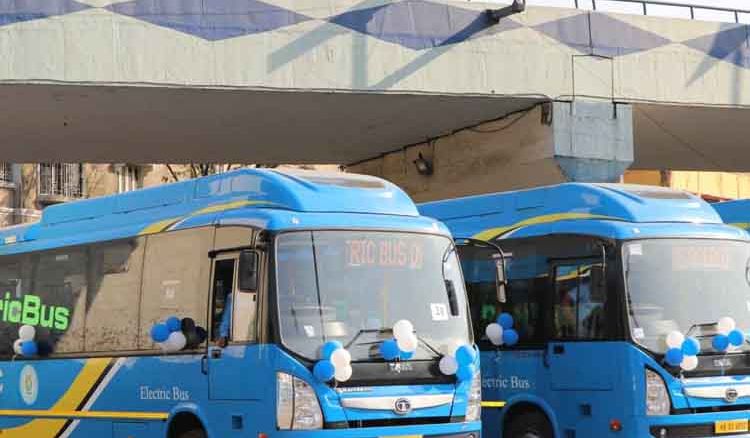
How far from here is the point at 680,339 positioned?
1097cm

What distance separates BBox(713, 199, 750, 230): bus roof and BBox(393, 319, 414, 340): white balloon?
8195 mm

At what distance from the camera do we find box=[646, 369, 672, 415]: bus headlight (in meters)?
10.9

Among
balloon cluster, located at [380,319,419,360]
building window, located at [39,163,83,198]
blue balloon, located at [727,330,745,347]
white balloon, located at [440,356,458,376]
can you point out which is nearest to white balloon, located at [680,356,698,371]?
blue balloon, located at [727,330,745,347]

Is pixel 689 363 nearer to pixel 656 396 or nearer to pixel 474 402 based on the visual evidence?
pixel 656 396

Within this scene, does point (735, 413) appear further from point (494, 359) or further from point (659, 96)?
point (659, 96)

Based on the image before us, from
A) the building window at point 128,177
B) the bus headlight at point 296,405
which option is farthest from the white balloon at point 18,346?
the building window at point 128,177

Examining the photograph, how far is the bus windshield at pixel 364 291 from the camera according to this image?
9484 millimetres

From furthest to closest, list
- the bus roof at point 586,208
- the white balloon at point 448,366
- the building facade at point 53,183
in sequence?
the building facade at point 53,183
the bus roof at point 586,208
the white balloon at point 448,366

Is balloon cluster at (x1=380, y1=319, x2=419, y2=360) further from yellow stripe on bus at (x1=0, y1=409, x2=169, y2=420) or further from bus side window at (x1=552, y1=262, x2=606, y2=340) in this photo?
bus side window at (x1=552, y1=262, x2=606, y2=340)

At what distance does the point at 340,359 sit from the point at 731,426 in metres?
4.13

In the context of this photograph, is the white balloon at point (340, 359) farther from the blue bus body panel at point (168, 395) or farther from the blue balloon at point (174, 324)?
the blue balloon at point (174, 324)

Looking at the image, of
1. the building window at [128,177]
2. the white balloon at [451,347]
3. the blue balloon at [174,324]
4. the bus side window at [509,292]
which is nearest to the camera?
the white balloon at [451,347]

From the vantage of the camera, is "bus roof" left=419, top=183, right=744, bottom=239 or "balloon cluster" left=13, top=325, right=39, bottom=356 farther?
"balloon cluster" left=13, top=325, right=39, bottom=356

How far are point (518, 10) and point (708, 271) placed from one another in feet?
28.5
